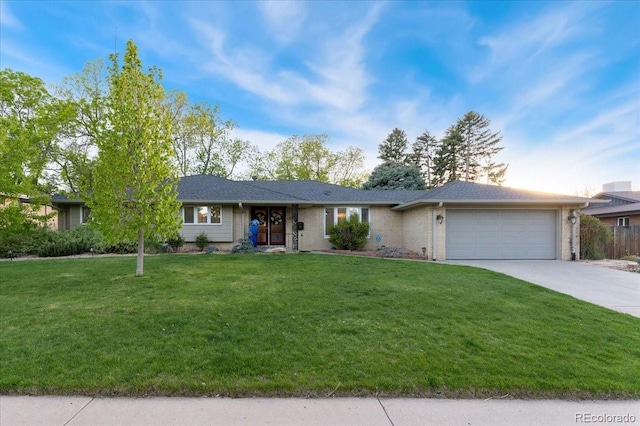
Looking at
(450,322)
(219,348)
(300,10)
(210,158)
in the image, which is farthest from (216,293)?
(210,158)

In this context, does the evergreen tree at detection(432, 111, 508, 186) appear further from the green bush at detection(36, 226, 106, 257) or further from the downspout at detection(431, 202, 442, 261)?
the green bush at detection(36, 226, 106, 257)

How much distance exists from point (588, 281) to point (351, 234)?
8.69m

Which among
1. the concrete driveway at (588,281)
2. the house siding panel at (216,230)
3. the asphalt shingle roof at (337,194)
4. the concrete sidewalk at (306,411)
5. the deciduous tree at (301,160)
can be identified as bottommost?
the concrete driveway at (588,281)

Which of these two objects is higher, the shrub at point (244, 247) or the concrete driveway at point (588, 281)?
the shrub at point (244, 247)

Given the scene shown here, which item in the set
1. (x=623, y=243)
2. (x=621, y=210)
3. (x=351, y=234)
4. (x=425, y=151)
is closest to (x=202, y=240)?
(x=351, y=234)

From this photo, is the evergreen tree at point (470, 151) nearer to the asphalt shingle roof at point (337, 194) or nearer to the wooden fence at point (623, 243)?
the asphalt shingle roof at point (337, 194)

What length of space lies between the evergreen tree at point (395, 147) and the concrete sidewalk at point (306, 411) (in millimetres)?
37289

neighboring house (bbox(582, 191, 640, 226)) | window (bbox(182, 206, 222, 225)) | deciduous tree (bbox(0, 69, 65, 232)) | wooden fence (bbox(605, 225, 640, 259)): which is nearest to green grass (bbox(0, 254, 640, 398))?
deciduous tree (bbox(0, 69, 65, 232))

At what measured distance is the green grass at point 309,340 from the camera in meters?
2.89

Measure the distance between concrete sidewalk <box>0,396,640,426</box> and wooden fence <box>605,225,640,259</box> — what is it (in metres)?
15.6

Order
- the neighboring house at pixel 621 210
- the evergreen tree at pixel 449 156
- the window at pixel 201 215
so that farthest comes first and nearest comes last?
the evergreen tree at pixel 449 156 < the neighboring house at pixel 621 210 < the window at pixel 201 215

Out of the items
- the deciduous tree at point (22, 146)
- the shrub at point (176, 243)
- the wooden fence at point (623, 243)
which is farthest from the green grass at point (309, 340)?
the wooden fence at point (623, 243)

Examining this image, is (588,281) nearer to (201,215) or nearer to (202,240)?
(202,240)

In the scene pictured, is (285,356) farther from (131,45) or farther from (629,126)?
(629,126)
